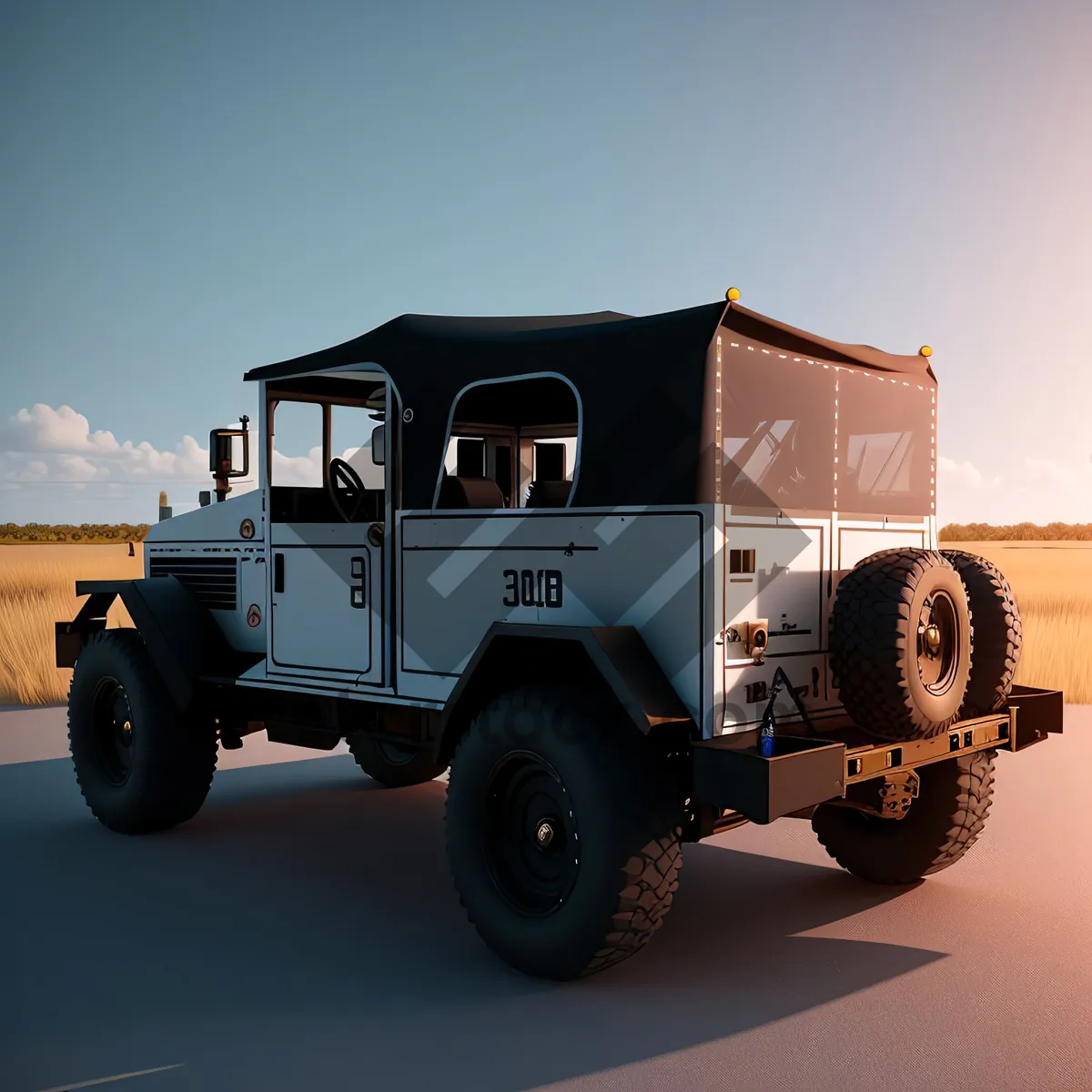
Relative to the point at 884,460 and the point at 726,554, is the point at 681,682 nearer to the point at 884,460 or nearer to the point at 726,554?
the point at 726,554

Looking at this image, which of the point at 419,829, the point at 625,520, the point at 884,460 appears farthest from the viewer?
the point at 419,829

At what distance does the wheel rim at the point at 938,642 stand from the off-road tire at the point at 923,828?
0.87 meters

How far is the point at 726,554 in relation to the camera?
15.0 feet

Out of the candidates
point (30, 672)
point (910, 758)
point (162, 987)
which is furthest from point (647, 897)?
point (30, 672)

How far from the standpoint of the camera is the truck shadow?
13.1 feet

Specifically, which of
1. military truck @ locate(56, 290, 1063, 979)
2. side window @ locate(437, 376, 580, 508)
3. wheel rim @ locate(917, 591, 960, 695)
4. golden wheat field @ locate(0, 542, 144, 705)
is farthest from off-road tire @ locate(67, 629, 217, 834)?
golden wheat field @ locate(0, 542, 144, 705)

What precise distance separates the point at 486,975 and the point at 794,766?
1.58 m

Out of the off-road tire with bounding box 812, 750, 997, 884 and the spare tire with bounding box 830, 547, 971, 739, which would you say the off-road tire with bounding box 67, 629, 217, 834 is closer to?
the off-road tire with bounding box 812, 750, 997, 884

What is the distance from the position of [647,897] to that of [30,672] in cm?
1053

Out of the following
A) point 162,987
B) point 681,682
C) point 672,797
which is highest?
point 681,682

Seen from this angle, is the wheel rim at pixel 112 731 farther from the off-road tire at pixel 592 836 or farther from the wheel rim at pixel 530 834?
the off-road tire at pixel 592 836

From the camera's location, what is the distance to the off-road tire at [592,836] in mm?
4379

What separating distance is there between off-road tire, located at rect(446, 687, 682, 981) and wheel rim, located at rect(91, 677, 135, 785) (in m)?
3.36

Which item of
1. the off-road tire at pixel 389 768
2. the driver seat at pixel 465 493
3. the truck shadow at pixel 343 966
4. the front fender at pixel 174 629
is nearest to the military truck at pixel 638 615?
the driver seat at pixel 465 493
